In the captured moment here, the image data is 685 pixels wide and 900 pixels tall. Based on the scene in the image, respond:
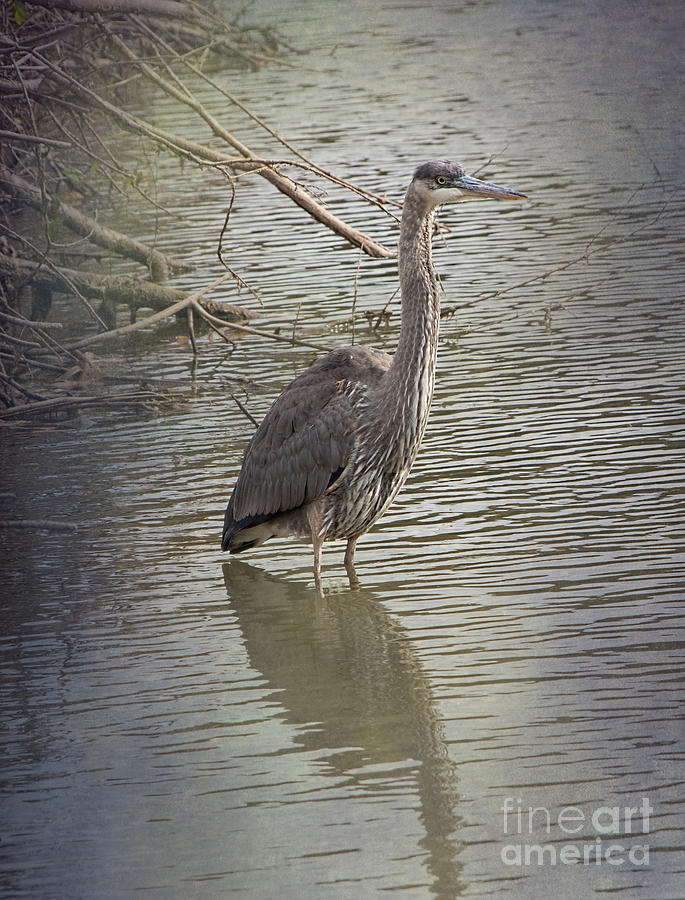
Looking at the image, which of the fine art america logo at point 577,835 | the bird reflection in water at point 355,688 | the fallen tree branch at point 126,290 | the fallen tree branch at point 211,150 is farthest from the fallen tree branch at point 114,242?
the fine art america logo at point 577,835

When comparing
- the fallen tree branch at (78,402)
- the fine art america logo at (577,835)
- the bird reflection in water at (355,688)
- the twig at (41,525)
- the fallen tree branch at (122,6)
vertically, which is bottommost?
the fine art america logo at (577,835)

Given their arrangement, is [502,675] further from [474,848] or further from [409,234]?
[409,234]

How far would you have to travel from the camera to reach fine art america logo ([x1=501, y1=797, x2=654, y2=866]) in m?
4.18

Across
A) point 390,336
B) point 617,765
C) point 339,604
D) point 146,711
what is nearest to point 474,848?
point 617,765

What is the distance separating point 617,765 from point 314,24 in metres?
26.7

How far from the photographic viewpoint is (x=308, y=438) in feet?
22.1

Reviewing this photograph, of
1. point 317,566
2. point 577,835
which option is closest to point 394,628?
point 317,566

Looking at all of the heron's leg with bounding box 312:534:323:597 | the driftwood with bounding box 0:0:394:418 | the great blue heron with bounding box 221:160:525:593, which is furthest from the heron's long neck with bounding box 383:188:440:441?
the driftwood with bounding box 0:0:394:418

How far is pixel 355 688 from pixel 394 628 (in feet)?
1.84

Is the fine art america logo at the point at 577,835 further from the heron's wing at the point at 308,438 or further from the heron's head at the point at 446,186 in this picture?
the heron's head at the point at 446,186

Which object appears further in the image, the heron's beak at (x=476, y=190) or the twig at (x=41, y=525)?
the twig at (x=41, y=525)

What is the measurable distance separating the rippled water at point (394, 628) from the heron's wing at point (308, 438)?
441 mm

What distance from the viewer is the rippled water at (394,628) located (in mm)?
4395

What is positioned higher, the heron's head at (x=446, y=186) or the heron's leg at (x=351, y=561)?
the heron's head at (x=446, y=186)
